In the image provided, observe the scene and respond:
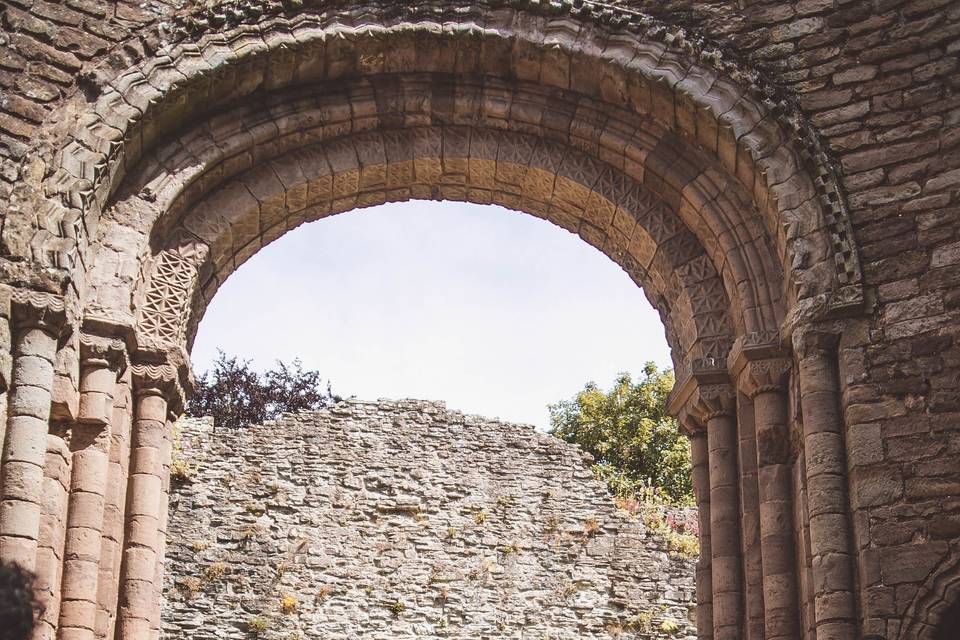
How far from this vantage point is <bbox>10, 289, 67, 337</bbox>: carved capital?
7242 millimetres

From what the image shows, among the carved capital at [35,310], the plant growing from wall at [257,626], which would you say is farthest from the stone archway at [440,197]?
the plant growing from wall at [257,626]

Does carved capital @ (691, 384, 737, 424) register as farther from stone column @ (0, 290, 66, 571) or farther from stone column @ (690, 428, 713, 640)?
stone column @ (0, 290, 66, 571)

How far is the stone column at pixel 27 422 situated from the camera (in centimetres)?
692

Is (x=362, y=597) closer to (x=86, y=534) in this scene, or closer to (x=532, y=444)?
(x=532, y=444)

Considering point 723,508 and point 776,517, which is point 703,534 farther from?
point 776,517

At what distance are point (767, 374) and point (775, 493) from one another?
0.66 m

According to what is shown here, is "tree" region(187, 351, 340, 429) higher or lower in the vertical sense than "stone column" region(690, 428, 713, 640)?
higher

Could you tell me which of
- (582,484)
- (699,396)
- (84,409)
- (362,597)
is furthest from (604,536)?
(84,409)

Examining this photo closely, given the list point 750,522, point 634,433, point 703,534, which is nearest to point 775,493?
point 750,522

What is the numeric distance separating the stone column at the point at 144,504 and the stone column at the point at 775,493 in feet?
10.9

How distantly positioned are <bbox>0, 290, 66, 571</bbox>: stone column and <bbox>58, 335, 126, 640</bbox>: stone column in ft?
1.02

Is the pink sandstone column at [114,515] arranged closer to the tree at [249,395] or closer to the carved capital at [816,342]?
the carved capital at [816,342]

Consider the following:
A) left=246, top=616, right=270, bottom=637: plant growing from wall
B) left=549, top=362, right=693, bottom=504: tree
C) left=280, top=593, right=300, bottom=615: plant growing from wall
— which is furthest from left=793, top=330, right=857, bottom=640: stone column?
left=549, top=362, right=693, bottom=504: tree

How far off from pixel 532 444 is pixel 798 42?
11650mm
